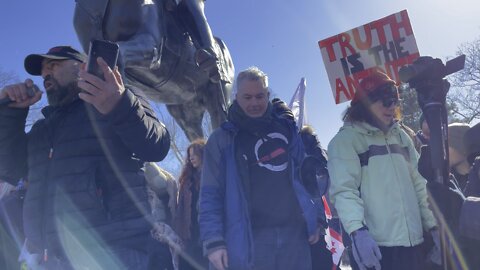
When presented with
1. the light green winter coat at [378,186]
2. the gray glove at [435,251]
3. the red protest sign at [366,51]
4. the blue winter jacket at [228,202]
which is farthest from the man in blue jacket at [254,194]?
the red protest sign at [366,51]

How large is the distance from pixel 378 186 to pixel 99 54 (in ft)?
5.85

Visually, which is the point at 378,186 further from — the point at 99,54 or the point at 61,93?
the point at 61,93

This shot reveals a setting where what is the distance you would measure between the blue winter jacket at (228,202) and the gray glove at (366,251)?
15.0 inches

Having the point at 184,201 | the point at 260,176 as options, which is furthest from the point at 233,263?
the point at 184,201

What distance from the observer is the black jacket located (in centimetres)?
234

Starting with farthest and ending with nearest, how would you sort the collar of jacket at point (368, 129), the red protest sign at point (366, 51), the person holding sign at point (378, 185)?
the red protest sign at point (366, 51)
the collar of jacket at point (368, 129)
the person holding sign at point (378, 185)

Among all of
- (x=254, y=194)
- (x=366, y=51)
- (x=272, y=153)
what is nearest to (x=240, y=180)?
(x=254, y=194)

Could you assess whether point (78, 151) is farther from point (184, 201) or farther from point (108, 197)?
point (184, 201)

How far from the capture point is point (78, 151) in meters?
2.42

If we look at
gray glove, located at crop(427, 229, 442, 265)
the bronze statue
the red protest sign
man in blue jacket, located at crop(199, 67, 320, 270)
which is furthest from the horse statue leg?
gray glove, located at crop(427, 229, 442, 265)

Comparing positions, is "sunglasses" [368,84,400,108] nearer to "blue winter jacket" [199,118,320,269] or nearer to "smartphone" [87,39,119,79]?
"blue winter jacket" [199,118,320,269]

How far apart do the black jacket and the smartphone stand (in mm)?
175

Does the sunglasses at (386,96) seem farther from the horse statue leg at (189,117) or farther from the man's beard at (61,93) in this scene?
the horse statue leg at (189,117)

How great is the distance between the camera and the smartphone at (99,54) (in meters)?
2.15
